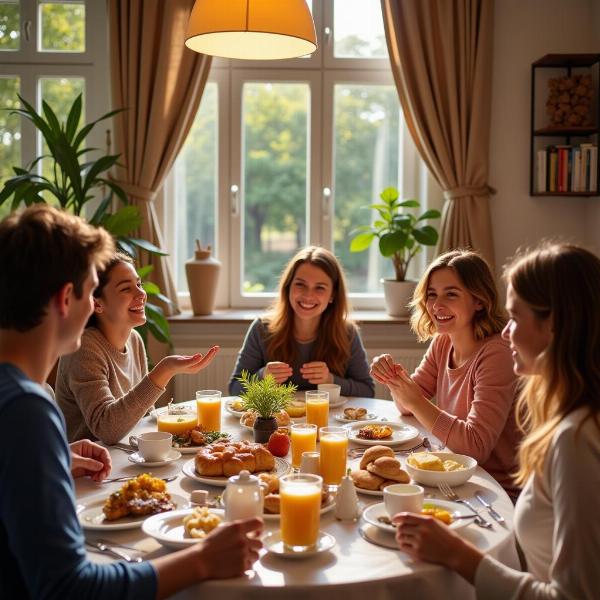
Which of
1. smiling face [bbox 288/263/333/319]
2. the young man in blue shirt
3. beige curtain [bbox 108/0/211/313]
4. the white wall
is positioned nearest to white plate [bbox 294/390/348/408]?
smiling face [bbox 288/263/333/319]

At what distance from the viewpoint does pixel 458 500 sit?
168 centimetres

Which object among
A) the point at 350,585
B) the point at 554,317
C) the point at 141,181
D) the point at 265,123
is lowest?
the point at 350,585

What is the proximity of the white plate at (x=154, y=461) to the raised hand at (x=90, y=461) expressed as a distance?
8 centimetres

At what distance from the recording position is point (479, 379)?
2205 mm

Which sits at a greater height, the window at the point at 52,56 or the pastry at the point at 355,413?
the window at the point at 52,56

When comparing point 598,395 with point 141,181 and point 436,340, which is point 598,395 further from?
point 141,181

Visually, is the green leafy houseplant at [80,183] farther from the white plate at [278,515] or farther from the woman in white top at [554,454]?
the woman in white top at [554,454]

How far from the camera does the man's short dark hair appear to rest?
3.86 feet

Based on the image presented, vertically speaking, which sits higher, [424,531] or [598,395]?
[598,395]

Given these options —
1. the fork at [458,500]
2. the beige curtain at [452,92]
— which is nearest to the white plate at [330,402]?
the fork at [458,500]

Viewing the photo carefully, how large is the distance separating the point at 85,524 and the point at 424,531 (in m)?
0.65

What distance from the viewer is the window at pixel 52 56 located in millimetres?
4379

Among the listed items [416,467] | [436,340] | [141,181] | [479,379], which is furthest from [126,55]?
[416,467]

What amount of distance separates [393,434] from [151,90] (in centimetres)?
280
